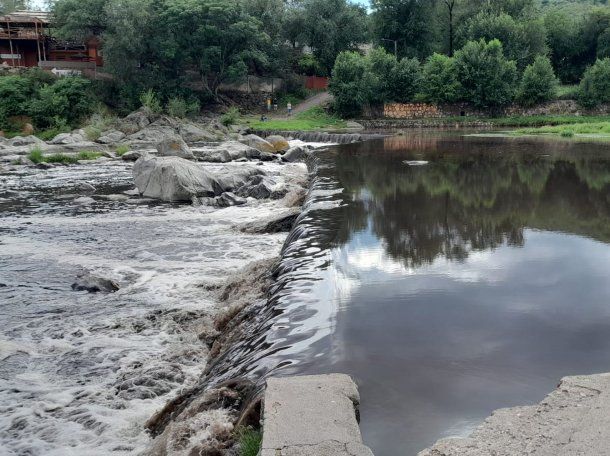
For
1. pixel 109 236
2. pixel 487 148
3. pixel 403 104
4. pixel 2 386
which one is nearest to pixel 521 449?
pixel 2 386

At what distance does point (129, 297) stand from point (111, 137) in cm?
3191

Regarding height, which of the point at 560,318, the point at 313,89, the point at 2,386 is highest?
the point at 313,89

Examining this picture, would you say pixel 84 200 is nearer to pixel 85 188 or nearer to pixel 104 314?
pixel 85 188

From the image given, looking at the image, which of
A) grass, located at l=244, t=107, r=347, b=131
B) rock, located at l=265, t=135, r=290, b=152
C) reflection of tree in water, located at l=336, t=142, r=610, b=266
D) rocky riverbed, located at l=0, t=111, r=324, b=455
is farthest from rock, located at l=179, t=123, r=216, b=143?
reflection of tree in water, located at l=336, t=142, r=610, b=266

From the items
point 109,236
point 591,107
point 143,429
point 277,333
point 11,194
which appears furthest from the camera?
point 591,107

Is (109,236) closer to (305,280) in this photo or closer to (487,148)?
(305,280)

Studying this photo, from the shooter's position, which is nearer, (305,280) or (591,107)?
(305,280)

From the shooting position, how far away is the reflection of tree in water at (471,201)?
9758 millimetres

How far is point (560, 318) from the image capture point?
627 cm

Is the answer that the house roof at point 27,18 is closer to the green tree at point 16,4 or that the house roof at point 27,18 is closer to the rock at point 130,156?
the green tree at point 16,4

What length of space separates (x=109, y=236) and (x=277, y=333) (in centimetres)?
925

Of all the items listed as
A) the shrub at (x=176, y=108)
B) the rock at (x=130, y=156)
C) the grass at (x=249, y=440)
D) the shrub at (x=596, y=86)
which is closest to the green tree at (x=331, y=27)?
the shrub at (x=176, y=108)

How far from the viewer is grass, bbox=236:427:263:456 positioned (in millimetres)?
3975

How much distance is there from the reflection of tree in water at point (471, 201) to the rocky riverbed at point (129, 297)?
7.15ft
